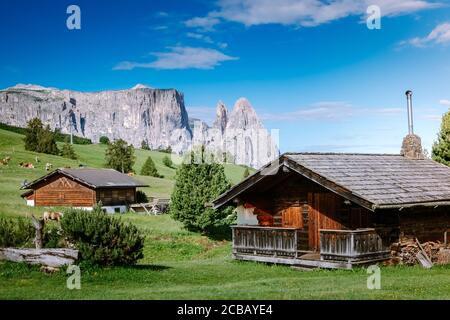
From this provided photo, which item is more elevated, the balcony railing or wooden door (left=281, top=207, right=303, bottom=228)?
wooden door (left=281, top=207, right=303, bottom=228)

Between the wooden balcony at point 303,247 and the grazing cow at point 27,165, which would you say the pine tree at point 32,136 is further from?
the wooden balcony at point 303,247

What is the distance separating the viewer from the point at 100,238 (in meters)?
18.5

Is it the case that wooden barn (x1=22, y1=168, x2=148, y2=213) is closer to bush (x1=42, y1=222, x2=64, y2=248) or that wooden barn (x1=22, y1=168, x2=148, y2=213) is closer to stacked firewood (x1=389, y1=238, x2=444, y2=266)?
bush (x1=42, y1=222, x2=64, y2=248)

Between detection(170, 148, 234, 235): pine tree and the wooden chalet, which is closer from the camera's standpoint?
the wooden chalet

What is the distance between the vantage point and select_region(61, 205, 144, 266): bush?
18.2 meters

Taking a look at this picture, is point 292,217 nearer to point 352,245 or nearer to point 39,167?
point 352,245

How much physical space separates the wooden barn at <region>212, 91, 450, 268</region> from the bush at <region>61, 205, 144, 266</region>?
6.13 meters

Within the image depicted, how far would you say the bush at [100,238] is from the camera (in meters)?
18.2

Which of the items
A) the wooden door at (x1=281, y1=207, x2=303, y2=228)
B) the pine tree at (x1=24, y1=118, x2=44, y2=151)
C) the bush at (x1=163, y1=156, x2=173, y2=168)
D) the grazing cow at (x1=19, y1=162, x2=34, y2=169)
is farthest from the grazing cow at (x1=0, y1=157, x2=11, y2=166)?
the wooden door at (x1=281, y1=207, x2=303, y2=228)

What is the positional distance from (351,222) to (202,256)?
46.5 feet

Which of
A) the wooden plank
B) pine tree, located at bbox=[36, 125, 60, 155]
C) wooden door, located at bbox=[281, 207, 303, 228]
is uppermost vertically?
pine tree, located at bbox=[36, 125, 60, 155]

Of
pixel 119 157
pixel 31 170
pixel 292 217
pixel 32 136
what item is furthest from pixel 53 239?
pixel 32 136

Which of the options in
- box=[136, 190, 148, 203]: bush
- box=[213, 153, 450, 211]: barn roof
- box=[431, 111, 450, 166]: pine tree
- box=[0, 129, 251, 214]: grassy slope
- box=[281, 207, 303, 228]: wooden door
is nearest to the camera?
box=[213, 153, 450, 211]: barn roof
